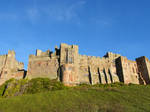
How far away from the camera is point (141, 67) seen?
6644cm

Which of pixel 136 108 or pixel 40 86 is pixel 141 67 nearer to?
pixel 40 86

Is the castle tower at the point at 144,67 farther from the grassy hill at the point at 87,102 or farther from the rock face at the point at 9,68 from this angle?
the rock face at the point at 9,68

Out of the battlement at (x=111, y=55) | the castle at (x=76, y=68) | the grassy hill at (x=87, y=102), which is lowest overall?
the grassy hill at (x=87, y=102)

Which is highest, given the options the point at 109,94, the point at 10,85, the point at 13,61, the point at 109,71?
the point at 13,61

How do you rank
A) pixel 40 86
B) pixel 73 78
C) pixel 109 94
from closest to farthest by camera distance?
pixel 109 94
pixel 40 86
pixel 73 78

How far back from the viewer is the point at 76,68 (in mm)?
53500

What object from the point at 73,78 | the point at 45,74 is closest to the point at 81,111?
the point at 73,78

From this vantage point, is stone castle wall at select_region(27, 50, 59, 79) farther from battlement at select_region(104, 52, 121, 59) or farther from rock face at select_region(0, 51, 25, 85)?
battlement at select_region(104, 52, 121, 59)

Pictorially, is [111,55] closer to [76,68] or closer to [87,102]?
[76,68]

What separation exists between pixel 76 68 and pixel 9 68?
851 inches

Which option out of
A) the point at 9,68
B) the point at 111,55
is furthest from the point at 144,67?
the point at 9,68

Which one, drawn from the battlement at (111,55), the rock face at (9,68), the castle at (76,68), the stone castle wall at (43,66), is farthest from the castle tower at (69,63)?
the rock face at (9,68)

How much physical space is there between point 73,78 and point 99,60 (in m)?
14.3

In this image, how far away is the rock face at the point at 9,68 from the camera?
189 feet
